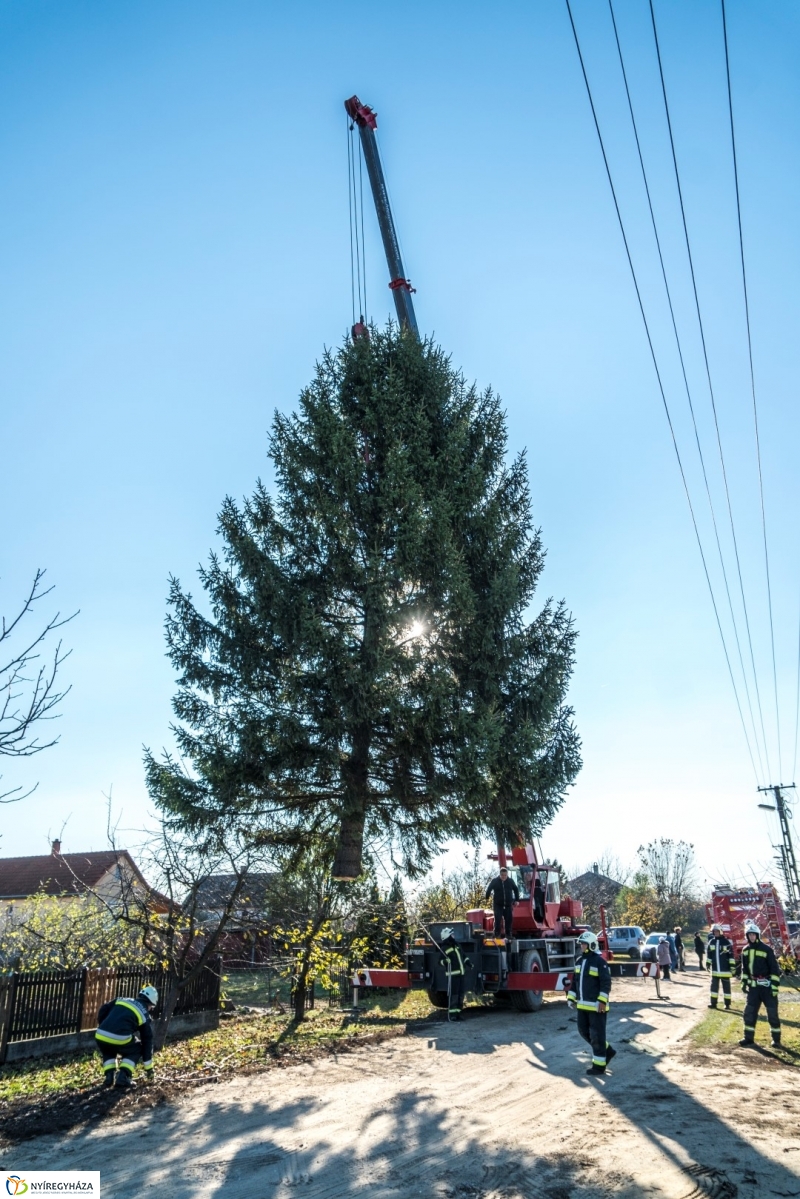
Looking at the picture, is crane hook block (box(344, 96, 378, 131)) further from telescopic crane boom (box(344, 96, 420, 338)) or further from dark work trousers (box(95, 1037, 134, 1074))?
dark work trousers (box(95, 1037, 134, 1074))

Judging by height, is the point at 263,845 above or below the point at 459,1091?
above

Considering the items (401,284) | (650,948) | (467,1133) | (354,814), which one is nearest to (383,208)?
(401,284)

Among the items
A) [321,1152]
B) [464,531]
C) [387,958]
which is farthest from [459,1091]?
[387,958]

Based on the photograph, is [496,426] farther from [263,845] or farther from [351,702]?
[263,845]

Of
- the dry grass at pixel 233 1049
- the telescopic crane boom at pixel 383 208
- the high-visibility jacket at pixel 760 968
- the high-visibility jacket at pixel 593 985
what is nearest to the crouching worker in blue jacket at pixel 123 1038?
the dry grass at pixel 233 1049

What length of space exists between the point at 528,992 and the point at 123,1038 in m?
8.65

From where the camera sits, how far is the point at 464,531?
15406mm

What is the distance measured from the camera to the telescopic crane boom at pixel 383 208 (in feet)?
71.2

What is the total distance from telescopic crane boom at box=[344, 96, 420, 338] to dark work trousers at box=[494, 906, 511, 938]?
14.8 m

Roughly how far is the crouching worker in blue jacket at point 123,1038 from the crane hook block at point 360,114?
75.1 feet

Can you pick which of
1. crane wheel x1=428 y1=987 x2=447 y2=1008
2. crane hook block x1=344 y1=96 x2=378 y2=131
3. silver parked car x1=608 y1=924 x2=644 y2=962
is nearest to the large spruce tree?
crane wheel x1=428 y1=987 x2=447 y2=1008

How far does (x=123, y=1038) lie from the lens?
29.8 feet

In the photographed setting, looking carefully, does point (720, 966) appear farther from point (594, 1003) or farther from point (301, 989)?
point (301, 989)

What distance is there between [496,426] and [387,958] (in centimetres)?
1306
